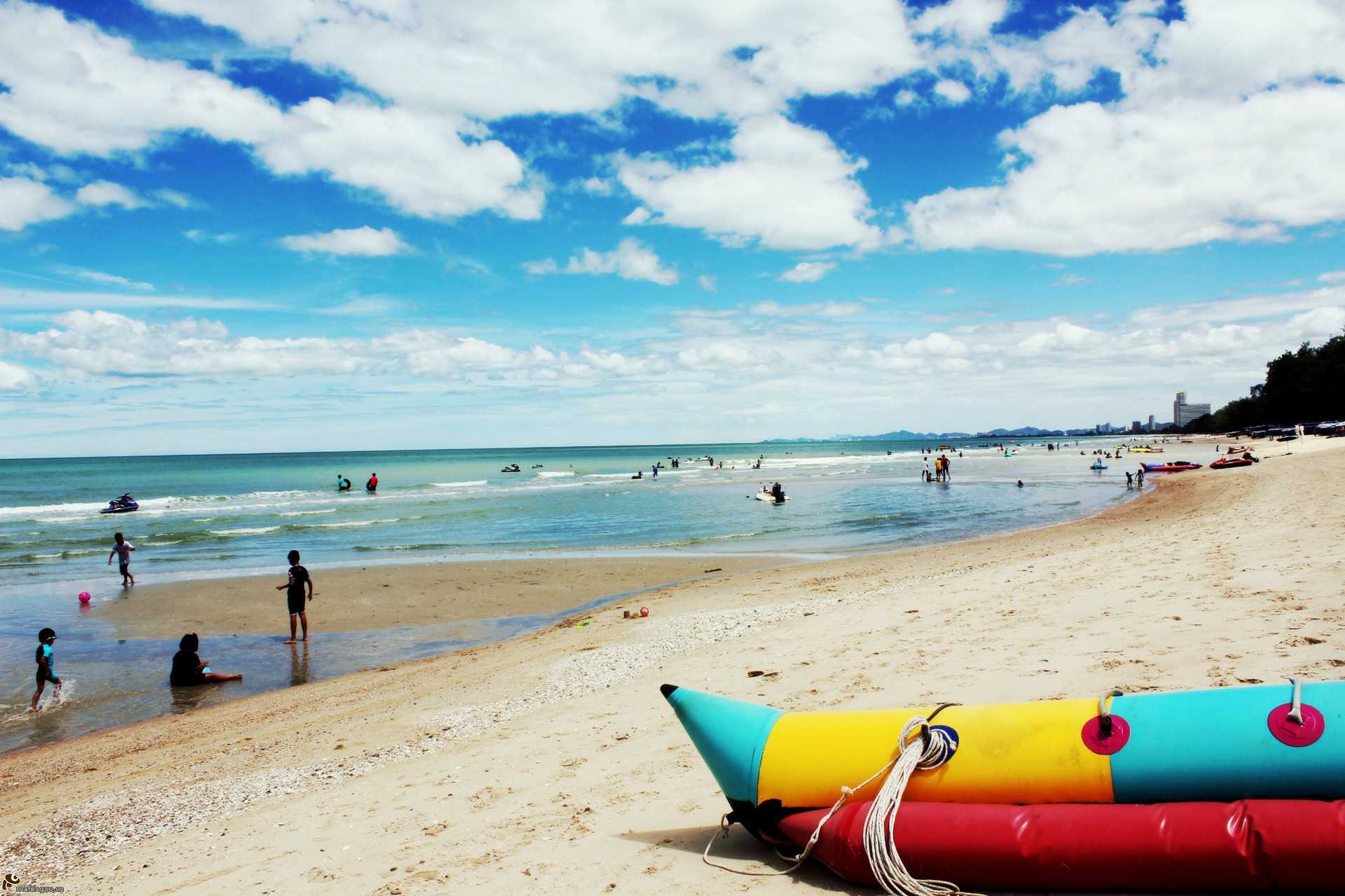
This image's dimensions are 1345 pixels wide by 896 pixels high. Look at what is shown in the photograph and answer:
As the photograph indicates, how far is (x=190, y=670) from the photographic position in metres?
11.5

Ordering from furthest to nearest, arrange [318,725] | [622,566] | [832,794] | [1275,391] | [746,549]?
[1275,391] < [746,549] < [622,566] < [318,725] < [832,794]

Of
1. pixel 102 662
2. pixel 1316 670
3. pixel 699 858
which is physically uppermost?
pixel 1316 670

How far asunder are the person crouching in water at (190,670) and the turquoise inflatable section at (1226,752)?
1189 centimetres

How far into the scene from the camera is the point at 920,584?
41.6ft

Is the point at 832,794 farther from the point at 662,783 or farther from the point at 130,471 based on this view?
the point at 130,471

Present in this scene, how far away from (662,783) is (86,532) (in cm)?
3747

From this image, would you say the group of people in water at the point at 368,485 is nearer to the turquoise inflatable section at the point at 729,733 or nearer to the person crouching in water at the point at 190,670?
the person crouching in water at the point at 190,670

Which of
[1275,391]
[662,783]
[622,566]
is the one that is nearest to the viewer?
[662,783]

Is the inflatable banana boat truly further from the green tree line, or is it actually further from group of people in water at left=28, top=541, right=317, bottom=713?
the green tree line

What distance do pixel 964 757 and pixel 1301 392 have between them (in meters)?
118

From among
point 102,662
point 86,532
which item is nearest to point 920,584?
point 102,662

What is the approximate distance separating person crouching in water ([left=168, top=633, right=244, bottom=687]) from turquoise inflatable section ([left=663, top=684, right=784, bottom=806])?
9756 millimetres

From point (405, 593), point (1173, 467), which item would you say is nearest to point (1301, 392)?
point (1173, 467)

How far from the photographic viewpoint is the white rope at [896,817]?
3.57 m
